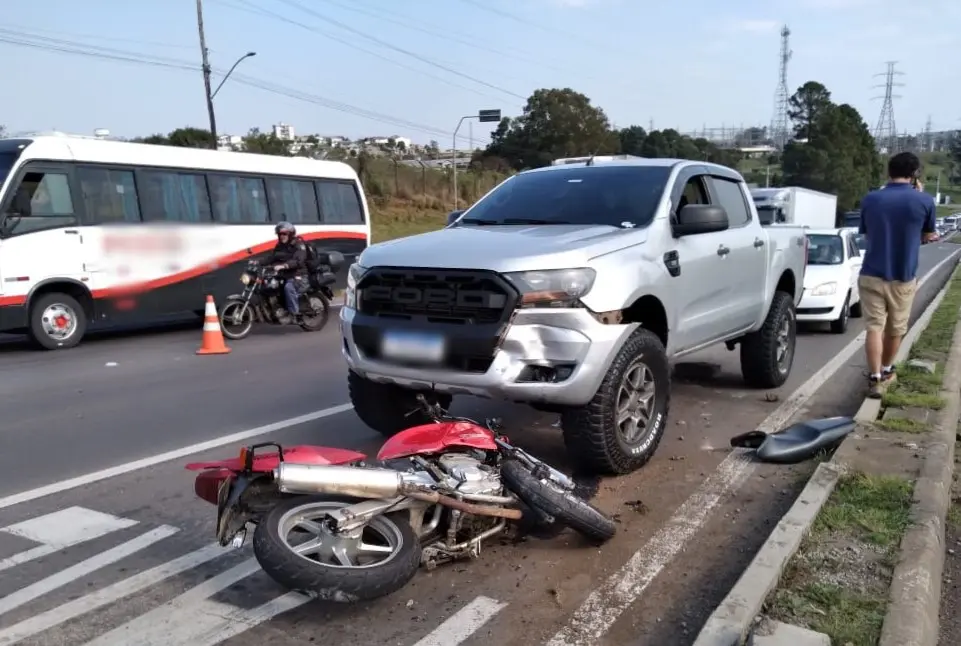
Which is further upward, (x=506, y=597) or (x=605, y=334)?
(x=605, y=334)

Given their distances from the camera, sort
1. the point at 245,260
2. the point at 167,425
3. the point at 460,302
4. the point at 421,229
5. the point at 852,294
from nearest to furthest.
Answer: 1. the point at 460,302
2. the point at 167,425
3. the point at 852,294
4. the point at 245,260
5. the point at 421,229

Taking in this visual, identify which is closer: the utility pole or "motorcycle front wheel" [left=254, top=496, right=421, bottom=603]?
"motorcycle front wheel" [left=254, top=496, right=421, bottom=603]

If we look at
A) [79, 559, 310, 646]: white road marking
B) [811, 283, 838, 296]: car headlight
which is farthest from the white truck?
[79, 559, 310, 646]: white road marking

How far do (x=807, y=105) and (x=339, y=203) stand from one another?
79.5m

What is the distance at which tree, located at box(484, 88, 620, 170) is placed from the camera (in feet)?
206

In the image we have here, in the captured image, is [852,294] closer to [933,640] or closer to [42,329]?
[933,640]

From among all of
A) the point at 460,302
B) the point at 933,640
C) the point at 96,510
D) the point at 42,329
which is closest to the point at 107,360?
the point at 42,329

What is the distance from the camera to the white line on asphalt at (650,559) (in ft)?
11.2

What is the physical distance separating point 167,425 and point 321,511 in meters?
3.66

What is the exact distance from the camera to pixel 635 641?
332 centimetres

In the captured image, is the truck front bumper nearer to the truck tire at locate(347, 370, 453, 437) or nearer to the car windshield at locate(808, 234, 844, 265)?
the truck tire at locate(347, 370, 453, 437)

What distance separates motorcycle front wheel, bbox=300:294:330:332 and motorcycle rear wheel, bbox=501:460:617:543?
29.5 feet

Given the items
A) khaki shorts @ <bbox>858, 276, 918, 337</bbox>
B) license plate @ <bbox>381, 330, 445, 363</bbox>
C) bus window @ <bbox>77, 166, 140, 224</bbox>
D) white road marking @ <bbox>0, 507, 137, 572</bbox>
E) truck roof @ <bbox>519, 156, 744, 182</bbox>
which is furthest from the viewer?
bus window @ <bbox>77, 166, 140, 224</bbox>

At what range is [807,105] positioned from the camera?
278ft
